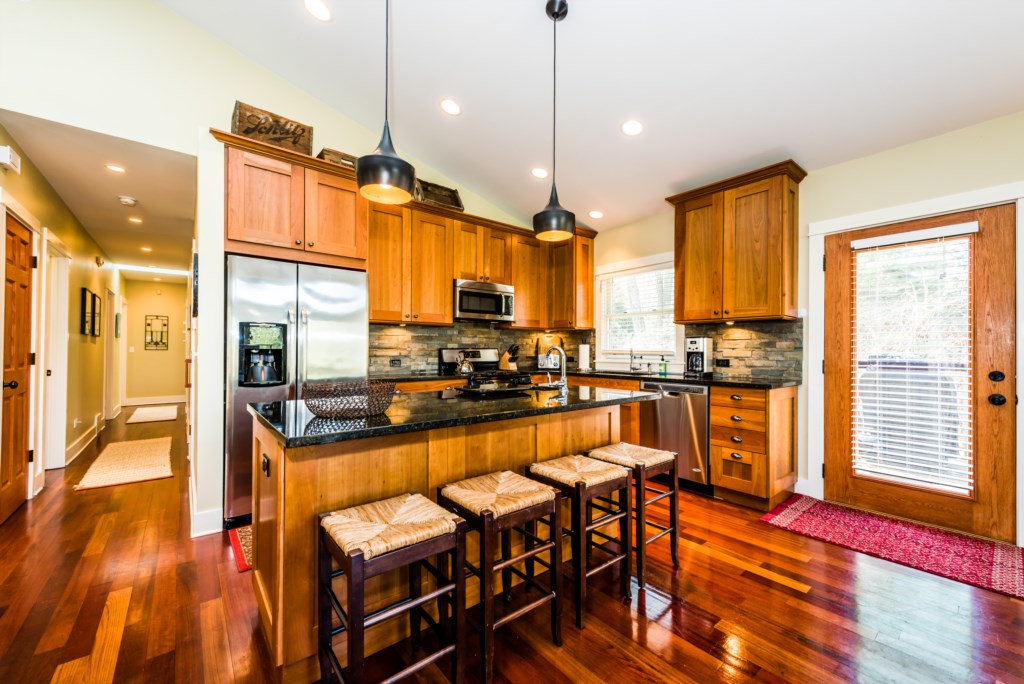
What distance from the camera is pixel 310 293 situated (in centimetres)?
317

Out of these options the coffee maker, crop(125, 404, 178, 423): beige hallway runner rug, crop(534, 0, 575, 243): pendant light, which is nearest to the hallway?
crop(534, 0, 575, 243): pendant light

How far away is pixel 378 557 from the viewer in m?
1.23

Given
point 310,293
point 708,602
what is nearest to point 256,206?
point 310,293

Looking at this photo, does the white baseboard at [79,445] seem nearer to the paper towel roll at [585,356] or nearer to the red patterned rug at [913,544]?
the paper towel roll at [585,356]

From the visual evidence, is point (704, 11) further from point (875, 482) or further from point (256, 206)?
point (875, 482)

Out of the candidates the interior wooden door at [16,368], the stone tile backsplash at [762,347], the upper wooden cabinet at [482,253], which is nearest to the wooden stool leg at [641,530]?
the stone tile backsplash at [762,347]

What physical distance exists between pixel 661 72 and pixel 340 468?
299 centimetres

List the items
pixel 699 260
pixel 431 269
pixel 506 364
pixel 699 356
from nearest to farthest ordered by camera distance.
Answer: pixel 699 260
pixel 699 356
pixel 431 269
pixel 506 364

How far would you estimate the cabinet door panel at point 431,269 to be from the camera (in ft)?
13.7

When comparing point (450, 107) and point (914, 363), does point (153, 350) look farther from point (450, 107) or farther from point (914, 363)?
point (914, 363)

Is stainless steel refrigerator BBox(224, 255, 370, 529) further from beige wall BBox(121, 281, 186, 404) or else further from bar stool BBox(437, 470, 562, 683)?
beige wall BBox(121, 281, 186, 404)

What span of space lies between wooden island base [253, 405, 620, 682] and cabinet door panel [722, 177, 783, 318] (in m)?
2.50

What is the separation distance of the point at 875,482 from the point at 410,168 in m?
3.79

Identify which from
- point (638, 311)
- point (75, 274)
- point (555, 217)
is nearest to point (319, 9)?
point (555, 217)
